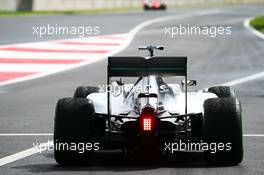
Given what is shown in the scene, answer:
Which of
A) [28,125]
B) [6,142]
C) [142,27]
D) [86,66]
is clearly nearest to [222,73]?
[86,66]

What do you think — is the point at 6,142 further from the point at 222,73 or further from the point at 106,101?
the point at 222,73

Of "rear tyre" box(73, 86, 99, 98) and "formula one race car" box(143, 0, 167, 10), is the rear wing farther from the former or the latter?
"formula one race car" box(143, 0, 167, 10)

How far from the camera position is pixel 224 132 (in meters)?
9.16

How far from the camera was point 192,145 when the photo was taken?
9320mm

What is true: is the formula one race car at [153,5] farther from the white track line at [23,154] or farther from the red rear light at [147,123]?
the red rear light at [147,123]

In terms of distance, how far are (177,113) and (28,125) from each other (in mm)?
3278

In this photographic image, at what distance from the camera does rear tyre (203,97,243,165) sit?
30.0ft
